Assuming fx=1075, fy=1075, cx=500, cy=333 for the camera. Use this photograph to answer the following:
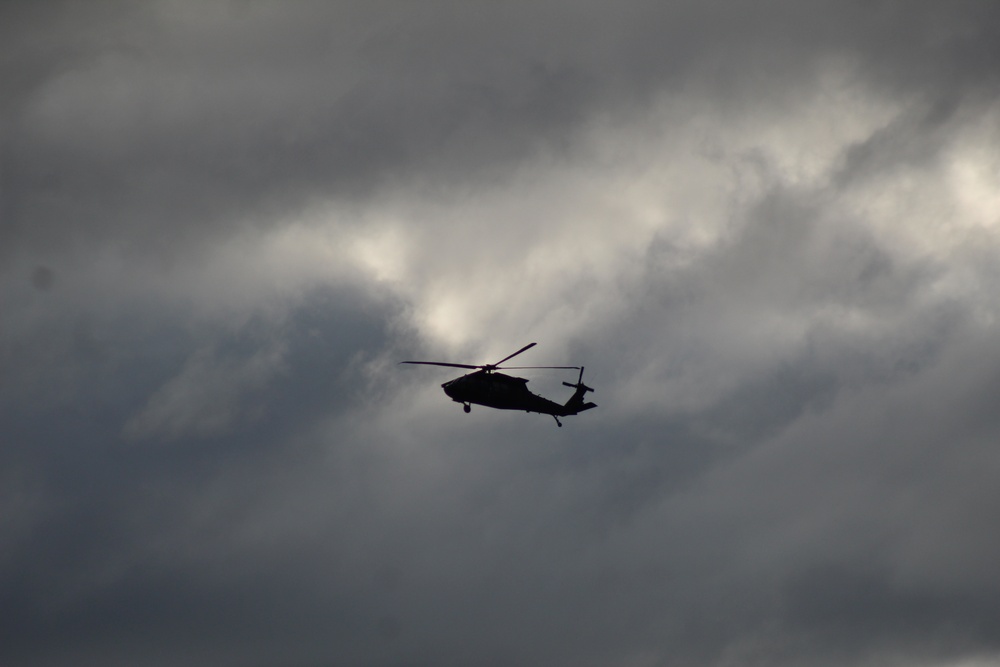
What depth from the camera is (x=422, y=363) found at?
115m

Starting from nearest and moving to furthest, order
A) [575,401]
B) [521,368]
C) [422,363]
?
[422,363]
[521,368]
[575,401]

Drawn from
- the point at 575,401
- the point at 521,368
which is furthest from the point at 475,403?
the point at 575,401

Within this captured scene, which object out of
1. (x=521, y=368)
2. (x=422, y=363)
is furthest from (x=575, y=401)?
(x=422, y=363)

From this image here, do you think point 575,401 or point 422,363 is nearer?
point 422,363

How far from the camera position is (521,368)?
123 m

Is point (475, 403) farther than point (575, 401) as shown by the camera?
No

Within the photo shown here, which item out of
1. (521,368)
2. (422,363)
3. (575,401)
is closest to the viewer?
(422,363)

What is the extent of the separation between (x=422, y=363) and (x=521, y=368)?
13.4m

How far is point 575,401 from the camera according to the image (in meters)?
135

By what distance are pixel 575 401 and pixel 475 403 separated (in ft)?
60.9

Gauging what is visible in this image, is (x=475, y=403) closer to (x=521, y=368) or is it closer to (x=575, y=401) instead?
(x=521, y=368)

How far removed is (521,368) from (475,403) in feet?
22.1

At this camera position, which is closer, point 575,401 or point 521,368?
point 521,368

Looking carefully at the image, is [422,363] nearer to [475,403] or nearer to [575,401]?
[475,403]
